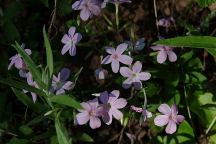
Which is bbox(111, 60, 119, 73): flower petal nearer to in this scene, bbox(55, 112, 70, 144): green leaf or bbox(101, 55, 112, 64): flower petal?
bbox(101, 55, 112, 64): flower petal

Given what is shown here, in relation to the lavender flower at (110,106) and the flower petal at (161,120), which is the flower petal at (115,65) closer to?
the lavender flower at (110,106)

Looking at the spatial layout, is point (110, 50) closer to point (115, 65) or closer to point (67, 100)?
point (115, 65)

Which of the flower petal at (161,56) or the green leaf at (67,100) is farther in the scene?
the flower petal at (161,56)

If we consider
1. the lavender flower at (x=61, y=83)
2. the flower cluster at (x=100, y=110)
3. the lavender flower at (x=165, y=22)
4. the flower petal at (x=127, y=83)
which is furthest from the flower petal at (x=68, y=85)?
the lavender flower at (x=165, y=22)

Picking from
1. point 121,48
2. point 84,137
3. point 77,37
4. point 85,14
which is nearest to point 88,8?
point 85,14

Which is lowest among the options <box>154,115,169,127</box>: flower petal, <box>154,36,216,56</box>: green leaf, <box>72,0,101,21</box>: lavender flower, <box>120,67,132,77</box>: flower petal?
<box>154,115,169,127</box>: flower petal

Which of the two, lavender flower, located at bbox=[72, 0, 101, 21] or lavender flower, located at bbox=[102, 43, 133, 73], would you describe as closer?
lavender flower, located at bbox=[102, 43, 133, 73]

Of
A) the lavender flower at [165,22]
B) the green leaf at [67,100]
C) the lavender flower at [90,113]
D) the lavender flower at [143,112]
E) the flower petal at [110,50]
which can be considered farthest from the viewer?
the lavender flower at [165,22]

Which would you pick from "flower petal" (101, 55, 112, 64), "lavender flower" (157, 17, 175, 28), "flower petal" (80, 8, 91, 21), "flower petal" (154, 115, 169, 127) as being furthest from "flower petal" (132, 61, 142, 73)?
"lavender flower" (157, 17, 175, 28)
